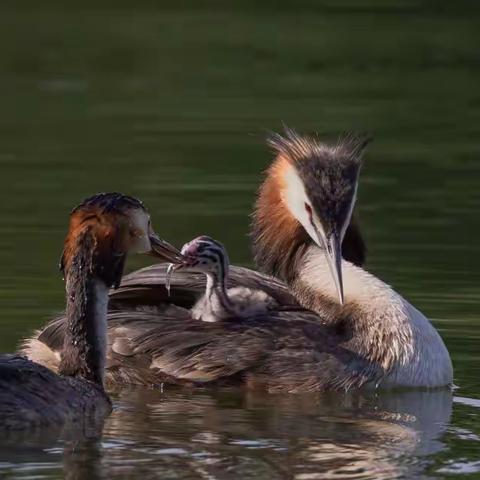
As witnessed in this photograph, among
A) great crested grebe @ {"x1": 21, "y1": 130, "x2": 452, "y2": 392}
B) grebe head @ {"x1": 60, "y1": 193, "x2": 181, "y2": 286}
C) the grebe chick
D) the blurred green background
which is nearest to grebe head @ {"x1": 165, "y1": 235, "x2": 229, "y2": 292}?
the grebe chick

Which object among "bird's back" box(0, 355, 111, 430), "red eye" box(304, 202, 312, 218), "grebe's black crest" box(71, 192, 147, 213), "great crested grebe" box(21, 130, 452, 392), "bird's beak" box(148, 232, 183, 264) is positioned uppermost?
"red eye" box(304, 202, 312, 218)

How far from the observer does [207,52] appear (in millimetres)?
29609

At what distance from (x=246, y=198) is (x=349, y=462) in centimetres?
823

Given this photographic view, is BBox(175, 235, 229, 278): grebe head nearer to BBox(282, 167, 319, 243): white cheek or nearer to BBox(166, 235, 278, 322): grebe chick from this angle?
BBox(166, 235, 278, 322): grebe chick

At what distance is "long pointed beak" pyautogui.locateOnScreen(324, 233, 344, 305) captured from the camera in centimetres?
1276

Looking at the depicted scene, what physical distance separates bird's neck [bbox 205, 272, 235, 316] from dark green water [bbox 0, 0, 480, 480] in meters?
0.61

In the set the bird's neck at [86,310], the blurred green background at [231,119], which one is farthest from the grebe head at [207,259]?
the blurred green background at [231,119]

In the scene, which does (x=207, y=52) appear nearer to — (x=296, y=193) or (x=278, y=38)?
(x=278, y=38)

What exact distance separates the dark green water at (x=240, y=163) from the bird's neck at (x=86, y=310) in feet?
1.32

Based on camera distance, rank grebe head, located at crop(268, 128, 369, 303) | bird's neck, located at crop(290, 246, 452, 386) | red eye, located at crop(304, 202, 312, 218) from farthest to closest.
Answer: red eye, located at crop(304, 202, 312, 218) → grebe head, located at crop(268, 128, 369, 303) → bird's neck, located at crop(290, 246, 452, 386)

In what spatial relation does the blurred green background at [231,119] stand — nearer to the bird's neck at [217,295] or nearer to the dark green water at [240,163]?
the dark green water at [240,163]

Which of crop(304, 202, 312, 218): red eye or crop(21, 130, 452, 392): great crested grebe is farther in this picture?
crop(304, 202, 312, 218): red eye

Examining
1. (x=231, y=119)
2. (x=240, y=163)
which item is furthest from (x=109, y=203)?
(x=231, y=119)

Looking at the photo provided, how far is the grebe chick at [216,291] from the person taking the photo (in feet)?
41.2
